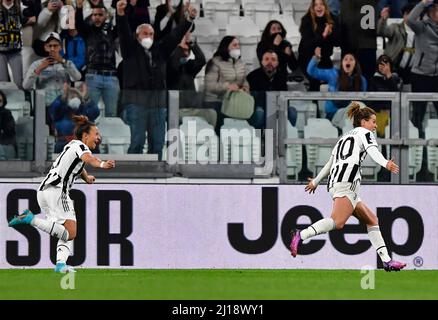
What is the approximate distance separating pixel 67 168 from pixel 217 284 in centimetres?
191

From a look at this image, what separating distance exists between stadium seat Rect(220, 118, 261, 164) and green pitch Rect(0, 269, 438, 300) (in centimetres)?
181

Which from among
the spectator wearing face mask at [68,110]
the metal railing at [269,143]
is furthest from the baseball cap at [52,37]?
the metal railing at [269,143]

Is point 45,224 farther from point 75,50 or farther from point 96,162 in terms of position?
point 75,50

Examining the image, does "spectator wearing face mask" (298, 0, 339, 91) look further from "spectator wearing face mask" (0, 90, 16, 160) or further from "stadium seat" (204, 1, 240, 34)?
"spectator wearing face mask" (0, 90, 16, 160)

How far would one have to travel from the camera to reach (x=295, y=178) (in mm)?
14414

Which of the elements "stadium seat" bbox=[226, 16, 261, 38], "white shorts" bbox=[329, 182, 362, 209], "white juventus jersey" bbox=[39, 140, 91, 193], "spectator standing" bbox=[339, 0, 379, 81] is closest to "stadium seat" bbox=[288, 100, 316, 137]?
"spectator standing" bbox=[339, 0, 379, 81]

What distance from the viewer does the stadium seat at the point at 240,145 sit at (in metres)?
14.7

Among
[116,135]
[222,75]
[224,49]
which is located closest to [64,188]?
[116,135]

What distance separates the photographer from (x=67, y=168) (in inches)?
465

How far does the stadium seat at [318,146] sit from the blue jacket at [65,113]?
2687 mm

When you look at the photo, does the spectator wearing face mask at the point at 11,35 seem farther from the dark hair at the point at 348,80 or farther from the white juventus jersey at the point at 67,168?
the dark hair at the point at 348,80

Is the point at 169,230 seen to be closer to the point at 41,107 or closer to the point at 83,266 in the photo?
the point at 83,266

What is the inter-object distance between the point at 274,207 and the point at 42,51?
4.01 metres

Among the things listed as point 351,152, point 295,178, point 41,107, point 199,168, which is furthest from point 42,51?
point 351,152
